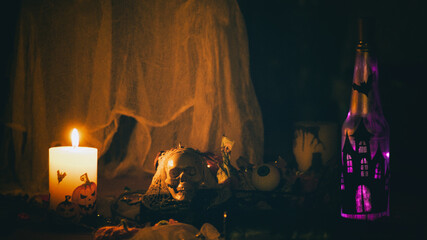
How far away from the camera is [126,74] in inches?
67.3

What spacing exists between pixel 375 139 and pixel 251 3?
0.72 metres

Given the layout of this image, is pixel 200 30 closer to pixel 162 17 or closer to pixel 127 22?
pixel 162 17

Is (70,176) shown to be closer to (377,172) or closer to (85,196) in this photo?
(85,196)

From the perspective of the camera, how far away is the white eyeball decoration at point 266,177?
57.2 inches

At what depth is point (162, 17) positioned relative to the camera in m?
1.68

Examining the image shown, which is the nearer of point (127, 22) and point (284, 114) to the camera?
point (127, 22)

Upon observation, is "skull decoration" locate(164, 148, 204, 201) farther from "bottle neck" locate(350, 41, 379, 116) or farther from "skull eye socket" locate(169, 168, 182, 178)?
"bottle neck" locate(350, 41, 379, 116)

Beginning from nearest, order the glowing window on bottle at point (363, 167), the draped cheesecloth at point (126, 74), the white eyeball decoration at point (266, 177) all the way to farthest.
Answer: the glowing window on bottle at point (363, 167)
the white eyeball decoration at point (266, 177)
the draped cheesecloth at point (126, 74)

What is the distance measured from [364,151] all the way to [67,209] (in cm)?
71

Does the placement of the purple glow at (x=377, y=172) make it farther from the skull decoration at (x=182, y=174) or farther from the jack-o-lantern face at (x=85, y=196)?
the jack-o-lantern face at (x=85, y=196)

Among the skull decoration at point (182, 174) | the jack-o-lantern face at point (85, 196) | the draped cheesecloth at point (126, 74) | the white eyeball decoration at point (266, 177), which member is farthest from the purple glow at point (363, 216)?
the jack-o-lantern face at point (85, 196)

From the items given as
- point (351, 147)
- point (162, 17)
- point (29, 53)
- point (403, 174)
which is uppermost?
point (162, 17)

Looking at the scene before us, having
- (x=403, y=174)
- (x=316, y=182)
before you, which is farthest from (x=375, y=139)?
(x=403, y=174)

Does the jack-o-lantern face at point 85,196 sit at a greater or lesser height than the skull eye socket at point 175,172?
lesser
